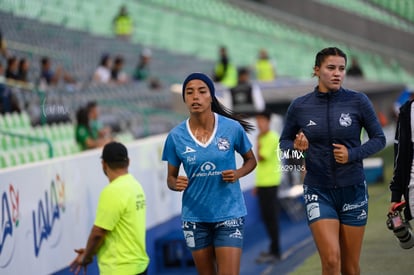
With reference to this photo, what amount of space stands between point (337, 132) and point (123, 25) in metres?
24.5

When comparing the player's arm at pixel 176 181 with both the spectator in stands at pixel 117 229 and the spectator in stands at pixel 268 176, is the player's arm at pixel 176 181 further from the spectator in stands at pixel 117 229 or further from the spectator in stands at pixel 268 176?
the spectator in stands at pixel 268 176

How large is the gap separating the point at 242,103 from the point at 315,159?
1425cm

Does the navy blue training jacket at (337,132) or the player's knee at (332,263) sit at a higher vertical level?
the navy blue training jacket at (337,132)

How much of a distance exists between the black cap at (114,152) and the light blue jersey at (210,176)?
69cm

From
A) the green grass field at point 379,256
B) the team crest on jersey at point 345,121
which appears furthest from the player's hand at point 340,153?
the green grass field at point 379,256

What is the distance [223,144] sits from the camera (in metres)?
8.00

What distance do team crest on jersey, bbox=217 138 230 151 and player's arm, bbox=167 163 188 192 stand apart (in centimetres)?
38

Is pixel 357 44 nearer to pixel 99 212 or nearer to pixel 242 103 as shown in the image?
pixel 242 103

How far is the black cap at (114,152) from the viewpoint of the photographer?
8.61m

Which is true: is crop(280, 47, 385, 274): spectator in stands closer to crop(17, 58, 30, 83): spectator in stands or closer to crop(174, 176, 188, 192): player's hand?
crop(174, 176, 188, 192): player's hand

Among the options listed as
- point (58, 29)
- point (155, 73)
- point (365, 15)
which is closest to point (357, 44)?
point (365, 15)

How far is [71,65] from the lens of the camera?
84.2 ft

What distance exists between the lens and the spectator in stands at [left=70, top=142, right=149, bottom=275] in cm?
845

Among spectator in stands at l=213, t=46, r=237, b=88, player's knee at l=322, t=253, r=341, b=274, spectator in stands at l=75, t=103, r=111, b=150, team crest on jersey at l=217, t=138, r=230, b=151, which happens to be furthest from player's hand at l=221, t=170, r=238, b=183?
spectator in stands at l=213, t=46, r=237, b=88
